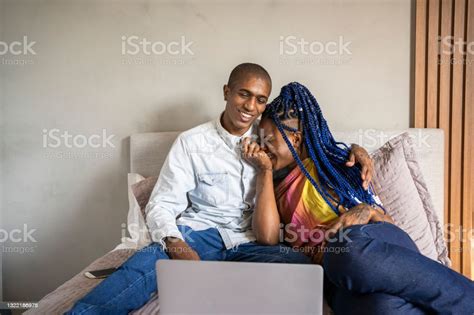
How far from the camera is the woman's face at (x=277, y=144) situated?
5.52ft

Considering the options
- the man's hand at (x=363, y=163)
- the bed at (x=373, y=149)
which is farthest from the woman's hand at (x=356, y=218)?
the bed at (x=373, y=149)

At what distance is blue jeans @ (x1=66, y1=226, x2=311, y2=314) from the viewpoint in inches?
49.3

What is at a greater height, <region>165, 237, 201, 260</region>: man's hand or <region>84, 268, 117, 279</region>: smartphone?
<region>165, 237, 201, 260</region>: man's hand

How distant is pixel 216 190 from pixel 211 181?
0.14 feet

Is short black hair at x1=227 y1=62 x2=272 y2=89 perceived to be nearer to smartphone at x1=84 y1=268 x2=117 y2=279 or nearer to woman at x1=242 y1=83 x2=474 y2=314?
woman at x1=242 y1=83 x2=474 y2=314

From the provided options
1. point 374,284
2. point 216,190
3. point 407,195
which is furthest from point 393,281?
point 216,190

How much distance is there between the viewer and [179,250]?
4.80 ft

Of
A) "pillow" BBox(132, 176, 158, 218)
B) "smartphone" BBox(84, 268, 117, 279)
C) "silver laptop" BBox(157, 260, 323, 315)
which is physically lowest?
"smartphone" BBox(84, 268, 117, 279)

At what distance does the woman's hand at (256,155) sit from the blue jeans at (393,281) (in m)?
0.52

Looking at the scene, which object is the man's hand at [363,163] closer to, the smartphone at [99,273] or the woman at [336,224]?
the woman at [336,224]

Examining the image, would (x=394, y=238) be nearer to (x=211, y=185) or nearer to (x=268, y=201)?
(x=268, y=201)

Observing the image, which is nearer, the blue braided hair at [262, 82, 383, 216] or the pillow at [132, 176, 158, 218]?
the blue braided hair at [262, 82, 383, 216]

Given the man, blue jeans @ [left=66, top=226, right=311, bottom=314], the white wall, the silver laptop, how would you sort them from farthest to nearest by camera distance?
the white wall, the man, blue jeans @ [left=66, top=226, right=311, bottom=314], the silver laptop

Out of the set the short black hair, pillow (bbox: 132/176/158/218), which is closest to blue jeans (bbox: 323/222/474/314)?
the short black hair
